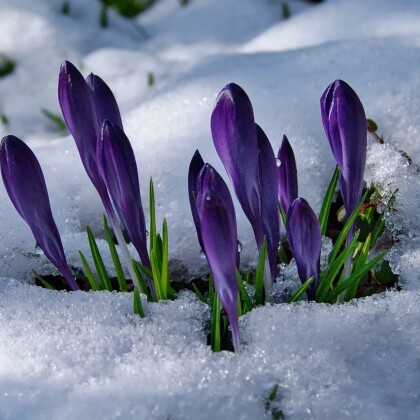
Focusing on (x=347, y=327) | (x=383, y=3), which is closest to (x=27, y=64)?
(x=383, y=3)

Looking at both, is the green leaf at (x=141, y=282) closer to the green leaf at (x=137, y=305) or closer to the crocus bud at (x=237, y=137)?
Result: the green leaf at (x=137, y=305)

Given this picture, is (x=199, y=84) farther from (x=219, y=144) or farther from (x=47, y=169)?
(x=219, y=144)

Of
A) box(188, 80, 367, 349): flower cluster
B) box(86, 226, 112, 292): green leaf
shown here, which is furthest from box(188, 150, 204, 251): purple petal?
box(86, 226, 112, 292): green leaf

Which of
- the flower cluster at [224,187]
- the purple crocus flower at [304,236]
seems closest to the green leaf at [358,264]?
the flower cluster at [224,187]

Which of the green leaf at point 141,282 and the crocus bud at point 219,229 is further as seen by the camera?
the green leaf at point 141,282

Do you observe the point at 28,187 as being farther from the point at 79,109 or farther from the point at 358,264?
the point at 358,264
